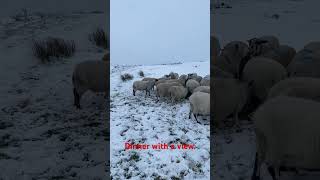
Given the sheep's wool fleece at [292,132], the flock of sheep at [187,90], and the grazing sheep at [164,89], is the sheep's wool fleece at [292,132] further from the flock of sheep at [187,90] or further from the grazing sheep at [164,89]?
the grazing sheep at [164,89]

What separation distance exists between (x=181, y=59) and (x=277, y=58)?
7.22 m

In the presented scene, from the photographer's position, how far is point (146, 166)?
4977mm

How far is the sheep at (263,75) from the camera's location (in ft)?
19.7

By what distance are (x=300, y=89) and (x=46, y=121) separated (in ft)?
14.4

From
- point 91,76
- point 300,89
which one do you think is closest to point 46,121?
point 91,76

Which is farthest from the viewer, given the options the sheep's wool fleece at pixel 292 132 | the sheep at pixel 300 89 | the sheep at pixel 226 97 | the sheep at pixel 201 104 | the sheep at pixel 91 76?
the sheep at pixel 91 76

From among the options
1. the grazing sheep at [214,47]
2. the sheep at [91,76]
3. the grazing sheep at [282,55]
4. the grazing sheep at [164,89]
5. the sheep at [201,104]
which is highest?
the grazing sheep at [214,47]

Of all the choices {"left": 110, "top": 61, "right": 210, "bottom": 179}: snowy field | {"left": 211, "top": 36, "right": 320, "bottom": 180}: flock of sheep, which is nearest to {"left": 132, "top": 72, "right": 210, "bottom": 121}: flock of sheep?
{"left": 110, "top": 61, "right": 210, "bottom": 179}: snowy field

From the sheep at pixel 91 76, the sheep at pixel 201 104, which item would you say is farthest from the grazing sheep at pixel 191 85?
the sheep at pixel 91 76

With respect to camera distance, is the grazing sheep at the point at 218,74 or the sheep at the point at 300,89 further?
the grazing sheep at the point at 218,74

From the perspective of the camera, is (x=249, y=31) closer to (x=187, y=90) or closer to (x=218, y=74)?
(x=187, y=90)

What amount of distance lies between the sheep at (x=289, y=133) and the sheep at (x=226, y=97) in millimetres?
1957

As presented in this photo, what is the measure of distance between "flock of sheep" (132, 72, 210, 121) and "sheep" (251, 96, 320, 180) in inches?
90.9

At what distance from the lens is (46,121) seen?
21.4ft
